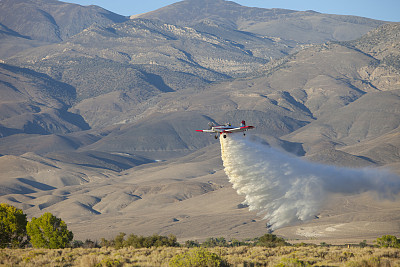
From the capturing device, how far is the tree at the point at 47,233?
54247 mm

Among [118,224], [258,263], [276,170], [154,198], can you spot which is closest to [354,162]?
[154,198]

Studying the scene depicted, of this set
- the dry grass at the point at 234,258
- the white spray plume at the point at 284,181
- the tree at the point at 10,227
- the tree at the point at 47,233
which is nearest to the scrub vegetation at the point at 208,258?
the dry grass at the point at 234,258

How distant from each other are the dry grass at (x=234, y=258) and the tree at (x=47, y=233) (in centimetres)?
1589

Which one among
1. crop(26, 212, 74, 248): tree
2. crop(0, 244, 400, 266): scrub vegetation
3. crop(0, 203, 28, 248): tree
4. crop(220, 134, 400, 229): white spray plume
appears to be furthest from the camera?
crop(26, 212, 74, 248): tree

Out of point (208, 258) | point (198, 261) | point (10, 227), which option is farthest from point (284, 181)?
point (10, 227)

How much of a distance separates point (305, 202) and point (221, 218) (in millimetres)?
74706

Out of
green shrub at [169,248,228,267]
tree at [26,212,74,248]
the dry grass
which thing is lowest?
tree at [26,212,74,248]

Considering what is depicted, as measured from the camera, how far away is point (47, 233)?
55.6 meters

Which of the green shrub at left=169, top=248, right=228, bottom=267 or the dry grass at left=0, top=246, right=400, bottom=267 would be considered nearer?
the green shrub at left=169, top=248, right=228, bottom=267

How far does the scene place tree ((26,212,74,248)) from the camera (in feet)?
178

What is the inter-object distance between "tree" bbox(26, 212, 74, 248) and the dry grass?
52.1 ft

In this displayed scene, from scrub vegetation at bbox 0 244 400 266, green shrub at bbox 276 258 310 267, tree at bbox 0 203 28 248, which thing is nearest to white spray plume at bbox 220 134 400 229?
scrub vegetation at bbox 0 244 400 266

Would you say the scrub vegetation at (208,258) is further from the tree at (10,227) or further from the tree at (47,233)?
the tree at (47,233)

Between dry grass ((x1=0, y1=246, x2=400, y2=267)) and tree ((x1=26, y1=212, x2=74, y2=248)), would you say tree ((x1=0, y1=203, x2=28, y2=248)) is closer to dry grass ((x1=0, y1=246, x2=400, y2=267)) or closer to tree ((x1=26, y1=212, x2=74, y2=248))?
tree ((x1=26, y1=212, x2=74, y2=248))
